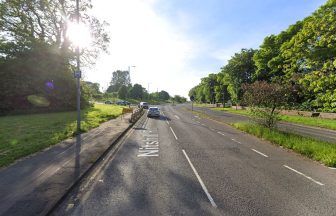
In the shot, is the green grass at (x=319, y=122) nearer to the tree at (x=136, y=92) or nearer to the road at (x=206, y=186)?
the road at (x=206, y=186)

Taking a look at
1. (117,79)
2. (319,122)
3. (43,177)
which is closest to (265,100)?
(43,177)

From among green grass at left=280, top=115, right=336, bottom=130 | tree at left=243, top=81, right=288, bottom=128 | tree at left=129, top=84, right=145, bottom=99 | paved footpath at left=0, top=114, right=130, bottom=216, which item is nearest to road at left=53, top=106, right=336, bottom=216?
paved footpath at left=0, top=114, right=130, bottom=216

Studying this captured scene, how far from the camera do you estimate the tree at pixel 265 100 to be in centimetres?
1755

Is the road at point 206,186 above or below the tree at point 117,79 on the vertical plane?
below

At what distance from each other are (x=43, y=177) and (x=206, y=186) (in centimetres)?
475

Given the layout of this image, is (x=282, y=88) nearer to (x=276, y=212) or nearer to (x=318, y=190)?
(x=318, y=190)

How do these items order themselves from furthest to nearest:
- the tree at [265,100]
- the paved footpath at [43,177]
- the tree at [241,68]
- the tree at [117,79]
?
the tree at [117,79] → the tree at [241,68] → the tree at [265,100] → the paved footpath at [43,177]

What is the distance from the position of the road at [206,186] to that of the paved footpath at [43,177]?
45 cm

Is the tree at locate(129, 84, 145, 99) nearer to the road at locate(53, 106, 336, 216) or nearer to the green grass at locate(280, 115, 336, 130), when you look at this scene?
the green grass at locate(280, 115, 336, 130)

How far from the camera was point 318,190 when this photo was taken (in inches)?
289

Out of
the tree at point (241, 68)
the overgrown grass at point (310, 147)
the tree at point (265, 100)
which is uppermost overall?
the tree at point (241, 68)

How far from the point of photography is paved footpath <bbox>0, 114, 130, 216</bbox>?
5832 millimetres

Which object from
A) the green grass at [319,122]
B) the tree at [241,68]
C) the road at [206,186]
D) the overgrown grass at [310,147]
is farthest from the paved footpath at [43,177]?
the tree at [241,68]

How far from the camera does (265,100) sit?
59.4ft
